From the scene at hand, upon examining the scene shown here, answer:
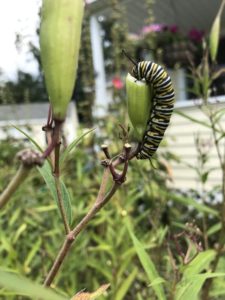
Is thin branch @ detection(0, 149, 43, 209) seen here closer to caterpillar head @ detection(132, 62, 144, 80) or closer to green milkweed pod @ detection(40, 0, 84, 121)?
green milkweed pod @ detection(40, 0, 84, 121)

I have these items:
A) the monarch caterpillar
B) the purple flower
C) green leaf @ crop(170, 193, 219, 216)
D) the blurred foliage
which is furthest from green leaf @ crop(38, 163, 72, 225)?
the purple flower

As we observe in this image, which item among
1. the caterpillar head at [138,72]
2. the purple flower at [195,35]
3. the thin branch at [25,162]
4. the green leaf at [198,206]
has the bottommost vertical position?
the green leaf at [198,206]

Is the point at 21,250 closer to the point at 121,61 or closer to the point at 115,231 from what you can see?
the point at 115,231

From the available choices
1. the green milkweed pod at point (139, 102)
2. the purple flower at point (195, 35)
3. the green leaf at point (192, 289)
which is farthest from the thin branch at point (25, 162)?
the purple flower at point (195, 35)

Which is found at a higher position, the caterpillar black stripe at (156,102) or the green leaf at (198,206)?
the caterpillar black stripe at (156,102)

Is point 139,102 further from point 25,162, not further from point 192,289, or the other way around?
point 192,289

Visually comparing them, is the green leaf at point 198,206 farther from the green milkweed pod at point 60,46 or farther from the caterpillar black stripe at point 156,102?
the green milkweed pod at point 60,46

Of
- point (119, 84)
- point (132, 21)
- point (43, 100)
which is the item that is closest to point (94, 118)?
point (119, 84)

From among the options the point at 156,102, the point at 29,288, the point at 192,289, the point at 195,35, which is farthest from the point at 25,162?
the point at 195,35
